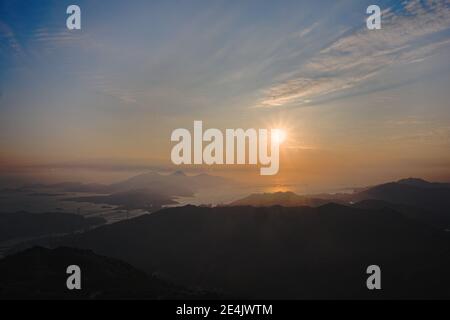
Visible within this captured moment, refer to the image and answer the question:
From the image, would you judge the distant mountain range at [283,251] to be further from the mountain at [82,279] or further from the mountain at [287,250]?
the mountain at [82,279]

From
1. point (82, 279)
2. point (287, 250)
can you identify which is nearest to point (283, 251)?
point (287, 250)

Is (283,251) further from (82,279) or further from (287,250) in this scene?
(82,279)

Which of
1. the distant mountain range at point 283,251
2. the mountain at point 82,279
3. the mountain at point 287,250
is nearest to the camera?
the mountain at point 82,279

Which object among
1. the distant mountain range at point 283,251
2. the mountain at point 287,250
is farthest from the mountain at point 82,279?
the mountain at point 287,250

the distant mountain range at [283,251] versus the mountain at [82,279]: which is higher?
the mountain at [82,279]

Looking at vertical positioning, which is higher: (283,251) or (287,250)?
(287,250)
